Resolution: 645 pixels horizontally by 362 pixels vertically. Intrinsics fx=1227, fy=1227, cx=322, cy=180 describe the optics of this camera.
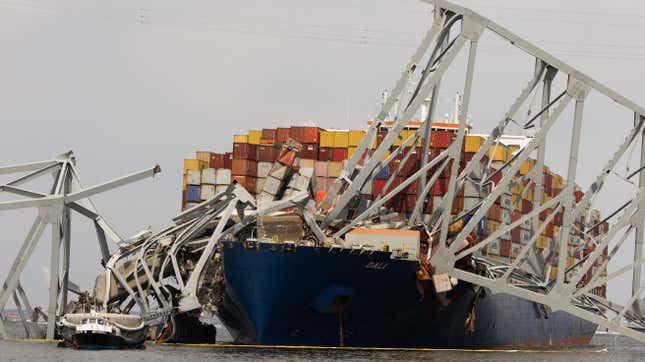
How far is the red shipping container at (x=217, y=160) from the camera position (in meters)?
71.2

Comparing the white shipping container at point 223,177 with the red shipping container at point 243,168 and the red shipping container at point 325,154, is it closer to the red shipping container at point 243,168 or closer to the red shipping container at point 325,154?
the red shipping container at point 243,168

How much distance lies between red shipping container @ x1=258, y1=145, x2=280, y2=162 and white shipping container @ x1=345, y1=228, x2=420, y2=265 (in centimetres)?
1359

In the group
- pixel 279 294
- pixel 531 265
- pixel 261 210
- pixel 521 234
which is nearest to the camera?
pixel 279 294

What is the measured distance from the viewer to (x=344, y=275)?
2126 inches

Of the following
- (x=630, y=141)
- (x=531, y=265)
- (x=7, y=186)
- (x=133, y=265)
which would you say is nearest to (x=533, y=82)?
(x=630, y=141)

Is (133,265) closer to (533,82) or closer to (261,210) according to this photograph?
(261,210)

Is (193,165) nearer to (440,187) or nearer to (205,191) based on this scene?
(205,191)

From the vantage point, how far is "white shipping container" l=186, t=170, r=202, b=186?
230 ft

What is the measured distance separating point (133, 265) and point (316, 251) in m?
12.0

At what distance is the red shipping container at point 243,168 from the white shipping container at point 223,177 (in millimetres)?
585

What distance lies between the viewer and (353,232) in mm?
57156

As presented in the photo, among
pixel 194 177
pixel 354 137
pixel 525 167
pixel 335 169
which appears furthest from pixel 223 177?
pixel 525 167

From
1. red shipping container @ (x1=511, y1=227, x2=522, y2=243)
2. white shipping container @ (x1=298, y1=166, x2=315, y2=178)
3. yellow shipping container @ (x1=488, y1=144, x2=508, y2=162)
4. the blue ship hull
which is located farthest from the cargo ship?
yellow shipping container @ (x1=488, y1=144, x2=508, y2=162)

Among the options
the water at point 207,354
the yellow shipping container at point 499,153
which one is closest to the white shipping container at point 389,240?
the water at point 207,354
